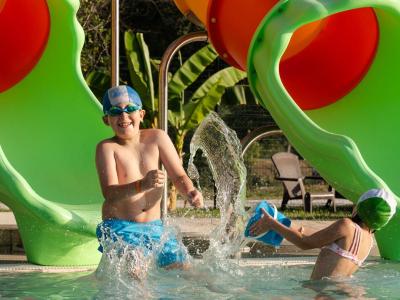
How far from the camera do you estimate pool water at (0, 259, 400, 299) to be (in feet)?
16.8

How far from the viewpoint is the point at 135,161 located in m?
5.41

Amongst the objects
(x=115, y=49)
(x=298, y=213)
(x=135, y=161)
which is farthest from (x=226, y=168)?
(x=298, y=213)

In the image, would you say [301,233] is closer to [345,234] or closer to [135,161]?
[345,234]

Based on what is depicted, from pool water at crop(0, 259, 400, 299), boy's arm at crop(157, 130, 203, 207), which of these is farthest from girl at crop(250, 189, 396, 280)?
boy's arm at crop(157, 130, 203, 207)

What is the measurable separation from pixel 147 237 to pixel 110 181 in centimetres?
36

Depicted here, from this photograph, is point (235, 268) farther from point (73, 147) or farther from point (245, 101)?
point (245, 101)

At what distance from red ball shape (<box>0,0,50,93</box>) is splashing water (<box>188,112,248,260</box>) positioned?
6.05 ft

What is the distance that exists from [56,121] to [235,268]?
94.9 inches

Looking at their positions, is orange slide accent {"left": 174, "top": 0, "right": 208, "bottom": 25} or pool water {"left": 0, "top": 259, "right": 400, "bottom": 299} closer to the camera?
pool water {"left": 0, "top": 259, "right": 400, "bottom": 299}

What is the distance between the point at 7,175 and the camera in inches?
253

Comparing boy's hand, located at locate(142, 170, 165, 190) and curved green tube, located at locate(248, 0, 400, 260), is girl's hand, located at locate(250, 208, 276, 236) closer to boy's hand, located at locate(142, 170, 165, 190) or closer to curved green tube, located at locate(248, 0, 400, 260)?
boy's hand, located at locate(142, 170, 165, 190)

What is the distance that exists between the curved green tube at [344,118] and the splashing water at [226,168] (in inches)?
15.3

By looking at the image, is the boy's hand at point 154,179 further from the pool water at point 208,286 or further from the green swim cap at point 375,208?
the green swim cap at point 375,208

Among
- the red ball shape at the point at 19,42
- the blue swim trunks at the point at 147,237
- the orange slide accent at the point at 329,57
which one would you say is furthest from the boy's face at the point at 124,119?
the red ball shape at the point at 19,42
